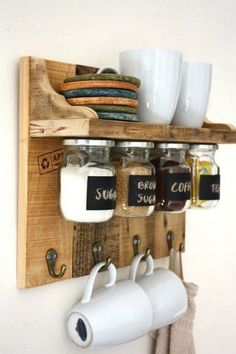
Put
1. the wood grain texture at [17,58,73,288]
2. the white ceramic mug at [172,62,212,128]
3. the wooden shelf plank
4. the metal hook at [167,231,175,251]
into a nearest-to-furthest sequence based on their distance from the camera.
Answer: the wooden shelf plank
the wood grain texture at [17,58,73,288]
the white ceramic mug at [172,62,212,128]
the metal hook at [167,231,175,251]

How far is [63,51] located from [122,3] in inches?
7.1

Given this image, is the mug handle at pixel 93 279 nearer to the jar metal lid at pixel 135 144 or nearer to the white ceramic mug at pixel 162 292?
the white ceramic mug at pixel 162 292

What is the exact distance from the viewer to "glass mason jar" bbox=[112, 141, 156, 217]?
33.9 inches

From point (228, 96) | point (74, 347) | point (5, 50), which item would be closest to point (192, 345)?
point (74, 347)

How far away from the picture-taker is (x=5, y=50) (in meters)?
0.83

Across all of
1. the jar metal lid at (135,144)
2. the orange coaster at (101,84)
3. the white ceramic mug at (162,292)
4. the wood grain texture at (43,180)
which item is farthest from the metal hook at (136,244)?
the orange coaster at (101,84)

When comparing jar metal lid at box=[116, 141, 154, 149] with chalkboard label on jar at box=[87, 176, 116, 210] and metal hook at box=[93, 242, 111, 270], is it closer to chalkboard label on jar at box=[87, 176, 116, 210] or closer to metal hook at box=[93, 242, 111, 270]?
chalkboard label on jar at box=[87, 176, 116, 210]

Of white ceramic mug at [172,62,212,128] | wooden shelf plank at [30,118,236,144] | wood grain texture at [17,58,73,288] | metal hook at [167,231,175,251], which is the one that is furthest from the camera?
metal hook at [167,231,175,251]

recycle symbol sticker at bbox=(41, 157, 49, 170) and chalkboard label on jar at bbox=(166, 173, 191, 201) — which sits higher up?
recycle symbol sticker at bbox=(41, 157, 49, 170)

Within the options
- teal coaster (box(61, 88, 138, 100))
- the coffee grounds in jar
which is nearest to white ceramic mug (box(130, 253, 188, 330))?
the coffee grounds in jar

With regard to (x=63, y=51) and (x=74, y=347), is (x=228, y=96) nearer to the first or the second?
(x=63, y=51)

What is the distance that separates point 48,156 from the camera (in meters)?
0.87

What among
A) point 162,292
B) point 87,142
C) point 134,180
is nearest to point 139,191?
point 134,180

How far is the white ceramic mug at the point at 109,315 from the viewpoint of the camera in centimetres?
87
